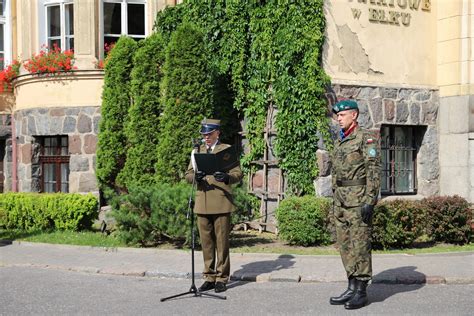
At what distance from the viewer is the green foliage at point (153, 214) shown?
11.3 meters

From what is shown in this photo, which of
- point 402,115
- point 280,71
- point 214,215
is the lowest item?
point 214,215

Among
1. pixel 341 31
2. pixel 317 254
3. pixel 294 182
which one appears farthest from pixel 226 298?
pixel 341 31

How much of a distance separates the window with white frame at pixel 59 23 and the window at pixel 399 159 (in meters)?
7.62

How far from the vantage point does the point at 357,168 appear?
25.4ft

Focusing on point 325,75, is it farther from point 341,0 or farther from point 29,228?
point 29,228

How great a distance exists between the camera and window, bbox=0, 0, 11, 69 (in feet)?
59.1

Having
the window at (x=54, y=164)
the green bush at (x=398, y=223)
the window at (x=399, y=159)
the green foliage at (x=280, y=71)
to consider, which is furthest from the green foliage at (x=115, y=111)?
the green bush at (x=398, y=223)

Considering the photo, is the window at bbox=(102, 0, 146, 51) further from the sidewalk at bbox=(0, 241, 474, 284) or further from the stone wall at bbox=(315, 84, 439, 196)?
the sidewalk at bbox=(0, 241, 474, 284)

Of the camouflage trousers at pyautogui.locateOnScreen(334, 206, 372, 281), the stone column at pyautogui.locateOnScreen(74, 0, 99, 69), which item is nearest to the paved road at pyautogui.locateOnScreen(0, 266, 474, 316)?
the camouflage trousers at pyautogui.locateOnScreen(334, 206, 372, 281)

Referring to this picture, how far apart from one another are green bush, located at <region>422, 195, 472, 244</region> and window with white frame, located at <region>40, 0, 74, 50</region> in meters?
9.21

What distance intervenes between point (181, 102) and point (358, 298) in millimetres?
6338

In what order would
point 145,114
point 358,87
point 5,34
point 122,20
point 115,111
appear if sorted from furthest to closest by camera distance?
point 5,34 < point 122,20 < point 115,111 < point 358,87 < point 145,114

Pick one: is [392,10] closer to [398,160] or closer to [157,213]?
[398,160]

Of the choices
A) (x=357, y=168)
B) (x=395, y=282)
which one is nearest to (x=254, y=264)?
(x=395, y=282)
